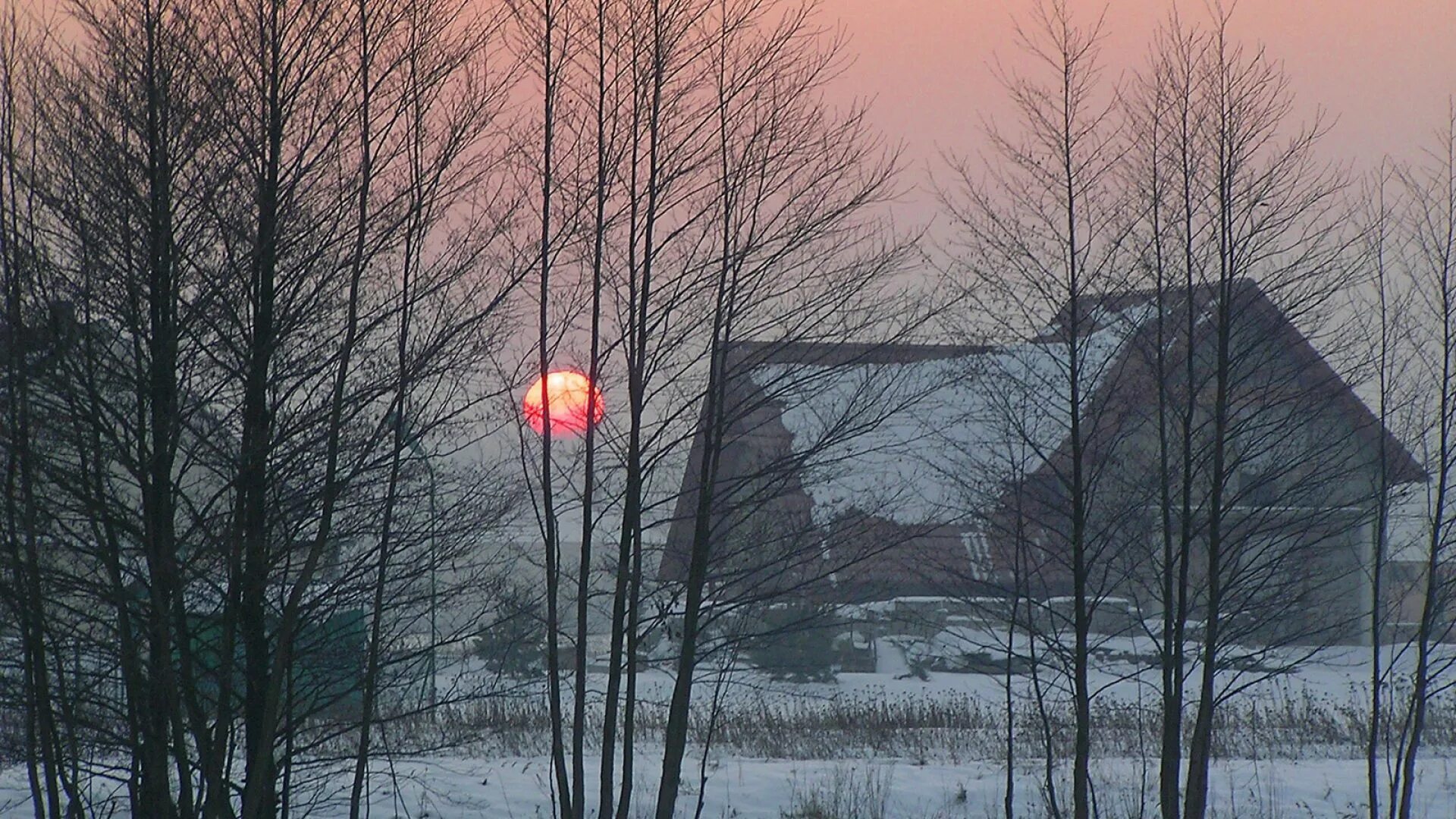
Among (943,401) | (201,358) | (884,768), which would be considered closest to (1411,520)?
(943,401)

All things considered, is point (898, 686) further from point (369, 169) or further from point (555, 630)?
point (369, 169)

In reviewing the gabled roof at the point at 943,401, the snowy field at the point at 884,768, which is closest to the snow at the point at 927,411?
the gabled roof at the point at 943,401

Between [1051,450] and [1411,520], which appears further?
[1411,520]

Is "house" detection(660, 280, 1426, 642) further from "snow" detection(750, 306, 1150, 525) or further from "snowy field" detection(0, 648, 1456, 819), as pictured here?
"snowy field" detection(0, 648, 1456, 819)

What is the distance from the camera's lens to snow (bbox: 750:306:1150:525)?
25.2ft

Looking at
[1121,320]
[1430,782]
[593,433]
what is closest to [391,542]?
[593,433]

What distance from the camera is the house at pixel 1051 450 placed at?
25.7ft

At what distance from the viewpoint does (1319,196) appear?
8547mm

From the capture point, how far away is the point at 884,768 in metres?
12.3

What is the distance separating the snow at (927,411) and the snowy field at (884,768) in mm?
1428

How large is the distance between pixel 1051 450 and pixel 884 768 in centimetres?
448

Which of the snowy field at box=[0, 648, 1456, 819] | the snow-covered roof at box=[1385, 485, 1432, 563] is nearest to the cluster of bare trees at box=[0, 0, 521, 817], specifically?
the snowy field at box=[0, 648, 1456, 819]

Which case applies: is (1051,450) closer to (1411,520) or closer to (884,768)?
(1411,520)

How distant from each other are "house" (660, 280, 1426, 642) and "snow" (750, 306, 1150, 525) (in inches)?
0.7
